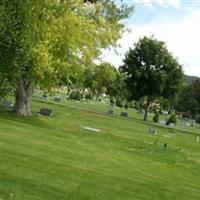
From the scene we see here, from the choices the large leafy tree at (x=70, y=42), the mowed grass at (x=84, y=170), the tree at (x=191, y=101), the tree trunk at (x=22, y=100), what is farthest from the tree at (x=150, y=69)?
the mowed grass at (x=84, y=170)

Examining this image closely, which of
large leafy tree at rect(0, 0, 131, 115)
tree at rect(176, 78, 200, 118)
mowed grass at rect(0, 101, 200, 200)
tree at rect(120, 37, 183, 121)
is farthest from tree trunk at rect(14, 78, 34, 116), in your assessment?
tree at rect(176, 78, 200, 118)

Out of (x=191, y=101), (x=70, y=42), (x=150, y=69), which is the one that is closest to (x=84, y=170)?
(x=70, y=42)

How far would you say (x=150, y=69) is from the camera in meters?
68.1

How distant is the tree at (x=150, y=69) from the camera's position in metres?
67.6

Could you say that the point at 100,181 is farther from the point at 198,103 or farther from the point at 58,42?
the point at 198,103

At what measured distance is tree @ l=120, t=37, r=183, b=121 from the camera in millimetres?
67562

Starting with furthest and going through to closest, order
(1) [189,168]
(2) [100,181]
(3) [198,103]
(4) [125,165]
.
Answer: (3) [198,103], (1) [189,168], (4) [125,165], (2) [100,181]

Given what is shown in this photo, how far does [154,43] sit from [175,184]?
51.5 m

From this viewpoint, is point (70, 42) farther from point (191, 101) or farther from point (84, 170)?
point (191, 101)

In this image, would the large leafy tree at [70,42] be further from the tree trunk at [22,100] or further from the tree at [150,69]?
the tree at [150,69]

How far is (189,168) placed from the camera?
902 inches

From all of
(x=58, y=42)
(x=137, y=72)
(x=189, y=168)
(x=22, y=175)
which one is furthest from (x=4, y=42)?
(x=137, y=72)

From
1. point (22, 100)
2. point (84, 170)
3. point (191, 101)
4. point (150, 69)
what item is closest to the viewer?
point (84, 170)

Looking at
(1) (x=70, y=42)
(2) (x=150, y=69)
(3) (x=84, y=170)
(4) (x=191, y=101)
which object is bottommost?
(3) (x=84, y=170)
